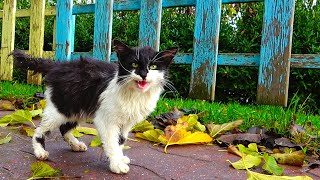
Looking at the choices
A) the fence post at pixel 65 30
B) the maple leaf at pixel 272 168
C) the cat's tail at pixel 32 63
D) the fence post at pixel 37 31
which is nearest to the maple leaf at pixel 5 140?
the cat's tail at pixel 32 63

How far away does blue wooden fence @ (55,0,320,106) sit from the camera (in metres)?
4.05

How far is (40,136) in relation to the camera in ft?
7.97

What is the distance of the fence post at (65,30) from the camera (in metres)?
5.66

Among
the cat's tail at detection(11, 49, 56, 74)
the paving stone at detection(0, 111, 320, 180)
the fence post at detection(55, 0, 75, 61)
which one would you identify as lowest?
the paving stone at detection(0, 111, 320, 180)

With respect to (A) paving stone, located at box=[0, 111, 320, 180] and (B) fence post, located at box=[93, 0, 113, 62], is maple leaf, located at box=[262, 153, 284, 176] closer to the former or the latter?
(A) paving stone, located at box=[0, 111, 320, 180]

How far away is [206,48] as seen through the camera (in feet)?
14.7

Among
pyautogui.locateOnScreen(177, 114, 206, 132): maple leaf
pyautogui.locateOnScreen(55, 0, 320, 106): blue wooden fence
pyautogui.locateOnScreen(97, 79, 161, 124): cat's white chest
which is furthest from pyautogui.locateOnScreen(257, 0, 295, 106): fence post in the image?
pyautogui.locateOnScreen(97, 79, 161, 124): cat's white chest

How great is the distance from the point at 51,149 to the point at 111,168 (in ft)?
2.06

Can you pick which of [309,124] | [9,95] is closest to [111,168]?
[309,124]

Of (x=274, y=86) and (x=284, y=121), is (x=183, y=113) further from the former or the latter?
(x=274, y=86)

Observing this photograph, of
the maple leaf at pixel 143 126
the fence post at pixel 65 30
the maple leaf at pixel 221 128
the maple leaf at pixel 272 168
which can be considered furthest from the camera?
the fence post at pixel 65 30

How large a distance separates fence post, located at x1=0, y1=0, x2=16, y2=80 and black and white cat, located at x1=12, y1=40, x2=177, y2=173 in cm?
476

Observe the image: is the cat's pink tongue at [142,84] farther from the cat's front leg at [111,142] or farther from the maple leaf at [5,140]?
the maple leaf at [5,140]

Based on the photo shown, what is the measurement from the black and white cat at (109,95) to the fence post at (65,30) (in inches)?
123
